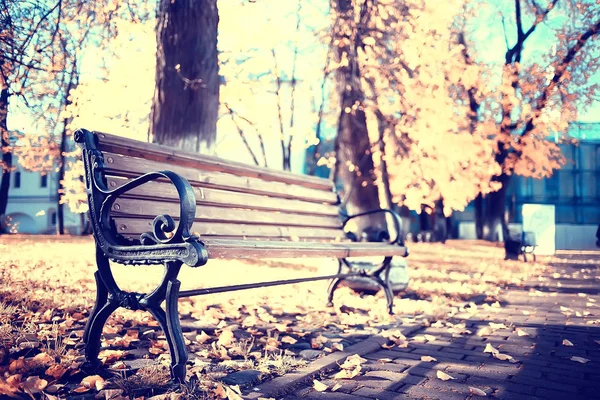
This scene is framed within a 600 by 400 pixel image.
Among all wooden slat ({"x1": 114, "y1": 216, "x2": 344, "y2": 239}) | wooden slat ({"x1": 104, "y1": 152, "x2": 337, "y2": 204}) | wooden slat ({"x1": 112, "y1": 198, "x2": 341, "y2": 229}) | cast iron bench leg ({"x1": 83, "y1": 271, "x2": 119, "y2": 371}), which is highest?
wooden slat ({"x1": 104, "y1": 152, "x2": 337, "y2": 204})

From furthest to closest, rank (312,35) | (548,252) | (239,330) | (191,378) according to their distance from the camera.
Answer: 1. (548,252)
2. (312,35)
3. (239,330)
4. (191,378)

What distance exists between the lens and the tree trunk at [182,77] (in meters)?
4.91

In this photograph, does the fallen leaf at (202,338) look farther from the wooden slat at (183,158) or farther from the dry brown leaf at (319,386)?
the wooden slat at (183,158)

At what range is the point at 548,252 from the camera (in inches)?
704

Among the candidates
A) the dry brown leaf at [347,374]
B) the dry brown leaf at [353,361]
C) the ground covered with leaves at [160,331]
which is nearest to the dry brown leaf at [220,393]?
the ground covered with leaves at [160,331]

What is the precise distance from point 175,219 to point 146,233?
2.25ft

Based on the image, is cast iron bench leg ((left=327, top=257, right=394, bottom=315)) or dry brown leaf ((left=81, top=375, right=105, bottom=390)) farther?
cast iron bench leg ((left=327, top=257, right=394, bottom=315))

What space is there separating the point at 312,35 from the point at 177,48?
495 cm

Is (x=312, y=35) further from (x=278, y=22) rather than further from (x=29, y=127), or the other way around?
(x=29, y=127)

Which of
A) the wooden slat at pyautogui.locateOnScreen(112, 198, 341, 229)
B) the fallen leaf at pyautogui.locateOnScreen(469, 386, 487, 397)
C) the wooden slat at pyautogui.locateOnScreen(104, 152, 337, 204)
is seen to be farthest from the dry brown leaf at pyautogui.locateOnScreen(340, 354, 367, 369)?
the wooden slat at pyautogui.locateOnScreen(104, 152, 337, 204)

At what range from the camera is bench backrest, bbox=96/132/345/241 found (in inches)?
119

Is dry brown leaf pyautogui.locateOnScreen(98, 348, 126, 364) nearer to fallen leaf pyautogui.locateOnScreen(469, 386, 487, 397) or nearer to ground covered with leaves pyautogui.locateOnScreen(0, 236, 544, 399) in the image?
ground covered with leaves pyautogui.locateOnScreen(0, 236, 544, 399)

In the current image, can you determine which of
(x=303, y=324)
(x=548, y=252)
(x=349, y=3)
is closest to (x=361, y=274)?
(x=303, y=324)

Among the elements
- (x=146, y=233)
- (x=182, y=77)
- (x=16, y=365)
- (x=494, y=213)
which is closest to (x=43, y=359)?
(x=16, y=365)
